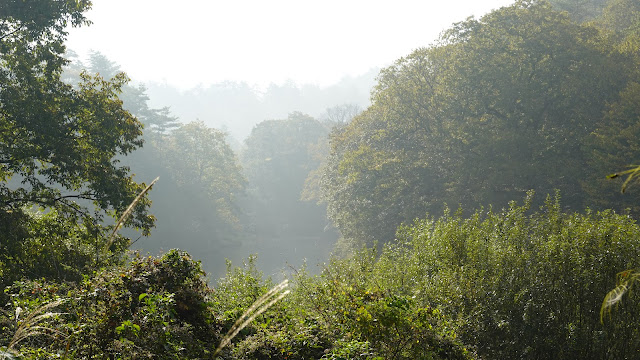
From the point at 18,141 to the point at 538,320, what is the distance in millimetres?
14628

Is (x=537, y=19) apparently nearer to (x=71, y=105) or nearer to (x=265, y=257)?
(x=71, y=105)

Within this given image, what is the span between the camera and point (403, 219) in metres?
31.0

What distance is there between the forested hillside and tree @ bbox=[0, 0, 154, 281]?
0.06 m

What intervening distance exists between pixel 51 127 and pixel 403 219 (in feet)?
73.8

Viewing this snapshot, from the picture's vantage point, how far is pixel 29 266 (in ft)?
38.8

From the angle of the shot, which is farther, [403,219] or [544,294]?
[403,219]

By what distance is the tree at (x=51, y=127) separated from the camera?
44.1ft

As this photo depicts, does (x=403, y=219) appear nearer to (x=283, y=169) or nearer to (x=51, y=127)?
(x=51, y=127)

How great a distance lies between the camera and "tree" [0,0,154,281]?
1345 centimetres

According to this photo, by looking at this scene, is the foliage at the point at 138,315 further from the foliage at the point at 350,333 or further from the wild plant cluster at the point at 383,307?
the foliage at the point at 350,333

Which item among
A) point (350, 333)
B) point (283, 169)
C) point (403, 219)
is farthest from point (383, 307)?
point (283, 169)

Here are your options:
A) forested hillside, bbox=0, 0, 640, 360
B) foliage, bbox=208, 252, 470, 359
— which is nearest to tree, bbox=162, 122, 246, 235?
forested hillside, bbox=0, 0, 640, 360

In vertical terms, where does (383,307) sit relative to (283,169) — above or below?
below

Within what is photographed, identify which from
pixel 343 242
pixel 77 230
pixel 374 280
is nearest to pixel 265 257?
pixel 343 242
